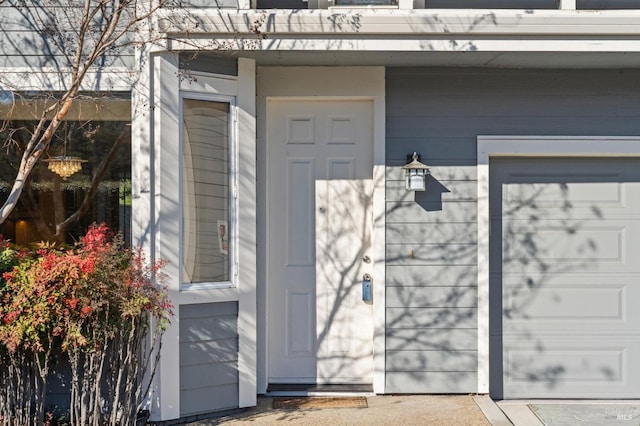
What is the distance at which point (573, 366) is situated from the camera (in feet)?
16.7

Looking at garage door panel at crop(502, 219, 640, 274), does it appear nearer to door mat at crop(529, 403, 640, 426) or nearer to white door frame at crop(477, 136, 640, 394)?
white door frame at crop(477, 136, 640, 394)

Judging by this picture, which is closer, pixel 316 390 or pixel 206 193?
pixel 206 193

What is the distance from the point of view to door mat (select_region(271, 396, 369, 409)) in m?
4.71

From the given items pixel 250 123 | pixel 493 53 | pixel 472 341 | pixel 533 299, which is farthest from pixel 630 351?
pixel 250 123

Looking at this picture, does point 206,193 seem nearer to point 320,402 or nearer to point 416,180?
point 416,180

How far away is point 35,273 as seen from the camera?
12.3 ft

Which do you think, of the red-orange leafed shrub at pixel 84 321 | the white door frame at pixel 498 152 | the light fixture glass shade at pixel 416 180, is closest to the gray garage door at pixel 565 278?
the white door frame at pixel 498 152

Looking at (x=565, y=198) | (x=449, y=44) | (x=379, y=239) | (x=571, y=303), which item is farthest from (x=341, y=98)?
(x=571, y=303)

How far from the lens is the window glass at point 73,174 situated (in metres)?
4.61

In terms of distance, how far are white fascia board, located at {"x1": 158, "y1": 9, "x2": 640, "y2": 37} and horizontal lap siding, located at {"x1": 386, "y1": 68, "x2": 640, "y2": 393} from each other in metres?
0.65

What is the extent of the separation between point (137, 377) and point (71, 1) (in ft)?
9.20

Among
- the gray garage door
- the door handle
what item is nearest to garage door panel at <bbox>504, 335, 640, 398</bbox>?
the gray garage door

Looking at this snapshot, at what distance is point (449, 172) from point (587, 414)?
2224 millimetres

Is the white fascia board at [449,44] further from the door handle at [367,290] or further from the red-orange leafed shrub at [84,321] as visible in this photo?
the door handle at [367,290]
